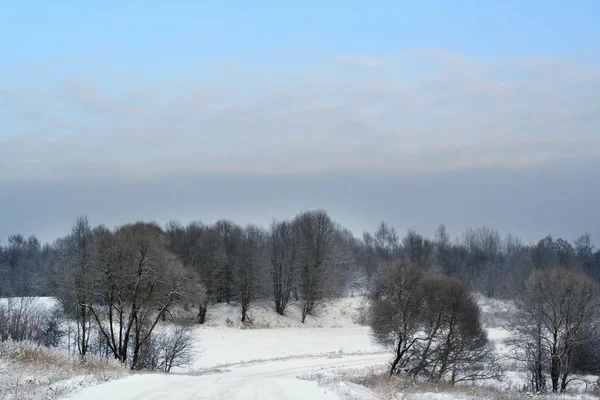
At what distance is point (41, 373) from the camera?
48.8 ft

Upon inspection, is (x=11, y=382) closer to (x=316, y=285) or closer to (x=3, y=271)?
(x=316, y=285)

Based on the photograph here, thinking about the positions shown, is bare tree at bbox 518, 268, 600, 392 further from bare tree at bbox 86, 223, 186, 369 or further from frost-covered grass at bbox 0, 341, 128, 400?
frost-covered grass at bbox 0, 341, 128, 400

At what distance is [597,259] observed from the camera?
5704 inches

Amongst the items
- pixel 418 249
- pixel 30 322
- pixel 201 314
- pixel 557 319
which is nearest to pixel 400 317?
pixel 557 319

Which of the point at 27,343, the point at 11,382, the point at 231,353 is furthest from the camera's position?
the point at 231,353

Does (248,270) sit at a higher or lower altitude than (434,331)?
higher

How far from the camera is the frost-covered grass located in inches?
478

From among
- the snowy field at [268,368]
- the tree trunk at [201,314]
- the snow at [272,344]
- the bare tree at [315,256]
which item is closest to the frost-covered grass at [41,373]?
the snowy field at [268,368]

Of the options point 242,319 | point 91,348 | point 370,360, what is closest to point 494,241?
point 242,319

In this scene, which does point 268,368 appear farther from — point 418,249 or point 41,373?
point 418,249

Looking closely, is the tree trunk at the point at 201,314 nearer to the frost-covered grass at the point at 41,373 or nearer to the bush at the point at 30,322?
the bush at the point at 30,322

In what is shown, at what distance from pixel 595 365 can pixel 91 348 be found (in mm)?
45182

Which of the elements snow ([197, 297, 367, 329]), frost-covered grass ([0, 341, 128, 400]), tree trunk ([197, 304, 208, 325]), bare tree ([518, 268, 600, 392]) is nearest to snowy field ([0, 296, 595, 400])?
frost-covered grass ([0, 341, 128, 400])

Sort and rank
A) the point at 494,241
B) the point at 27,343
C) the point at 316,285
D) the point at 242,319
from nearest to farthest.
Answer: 1. the point at 27,343
2. the point at 242,319
3. the point at 316,285
4. the point at 494,241
